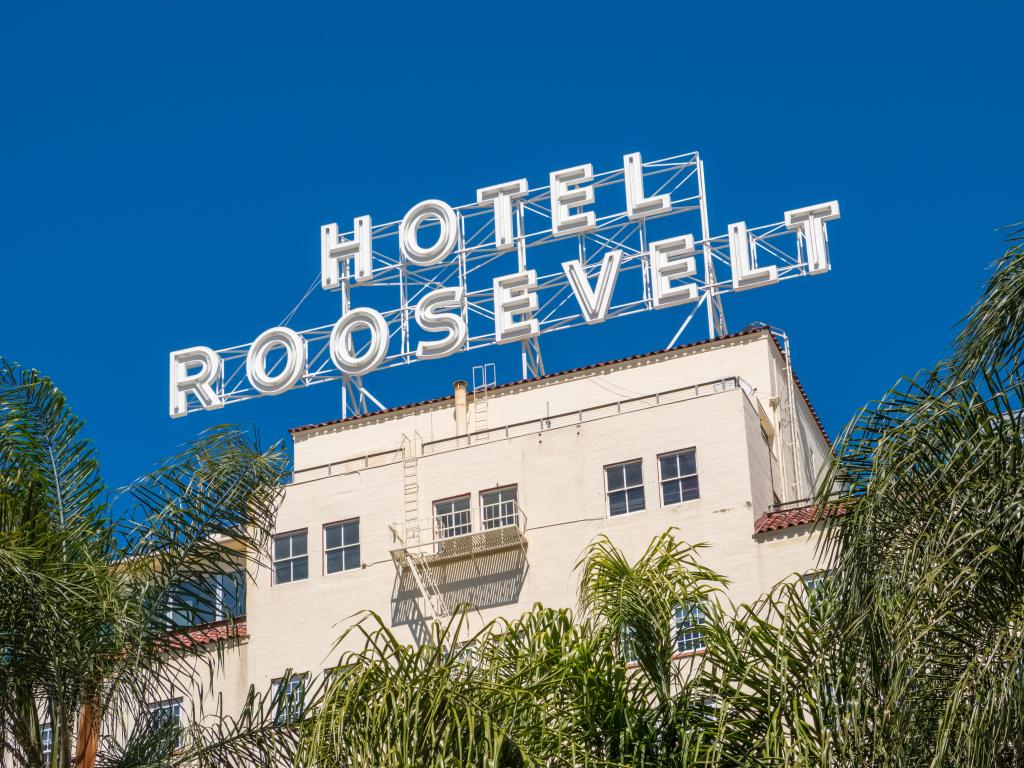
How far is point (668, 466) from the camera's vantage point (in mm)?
53719

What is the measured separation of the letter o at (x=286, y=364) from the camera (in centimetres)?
6391

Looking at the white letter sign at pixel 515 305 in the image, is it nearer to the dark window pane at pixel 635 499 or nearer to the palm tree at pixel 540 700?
the dark window pane at pixel 635 499

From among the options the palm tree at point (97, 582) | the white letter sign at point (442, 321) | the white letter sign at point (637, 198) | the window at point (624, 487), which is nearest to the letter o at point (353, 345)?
the white letter sign at point (442, 321)

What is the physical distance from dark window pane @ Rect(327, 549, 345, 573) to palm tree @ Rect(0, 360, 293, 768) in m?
27.1

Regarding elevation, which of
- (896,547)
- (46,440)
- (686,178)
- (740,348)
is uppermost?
(686,178)

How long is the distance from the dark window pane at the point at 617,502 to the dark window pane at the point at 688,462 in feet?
5.96

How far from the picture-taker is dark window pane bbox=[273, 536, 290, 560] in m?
57.1

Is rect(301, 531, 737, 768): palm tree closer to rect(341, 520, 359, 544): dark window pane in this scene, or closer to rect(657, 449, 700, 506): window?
rect(657, 449, 700, 506): window

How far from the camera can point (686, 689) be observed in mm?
26719

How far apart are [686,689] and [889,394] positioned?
6202 mm

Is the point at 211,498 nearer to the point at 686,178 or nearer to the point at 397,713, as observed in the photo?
the point at 397,713

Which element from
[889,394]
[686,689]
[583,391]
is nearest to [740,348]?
[583,391]

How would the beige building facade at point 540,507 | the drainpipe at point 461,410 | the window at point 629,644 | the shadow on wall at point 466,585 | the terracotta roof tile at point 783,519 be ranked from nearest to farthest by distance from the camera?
the window at point 629,644 < the terracotta roof tile at point 783,519 < the beige building facade at point 540,507 < the shadow on wall at point 466,585 < the drainpipe at point 461,410

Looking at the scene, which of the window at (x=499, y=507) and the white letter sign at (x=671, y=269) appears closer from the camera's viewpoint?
the window at (x=499, y=507)
